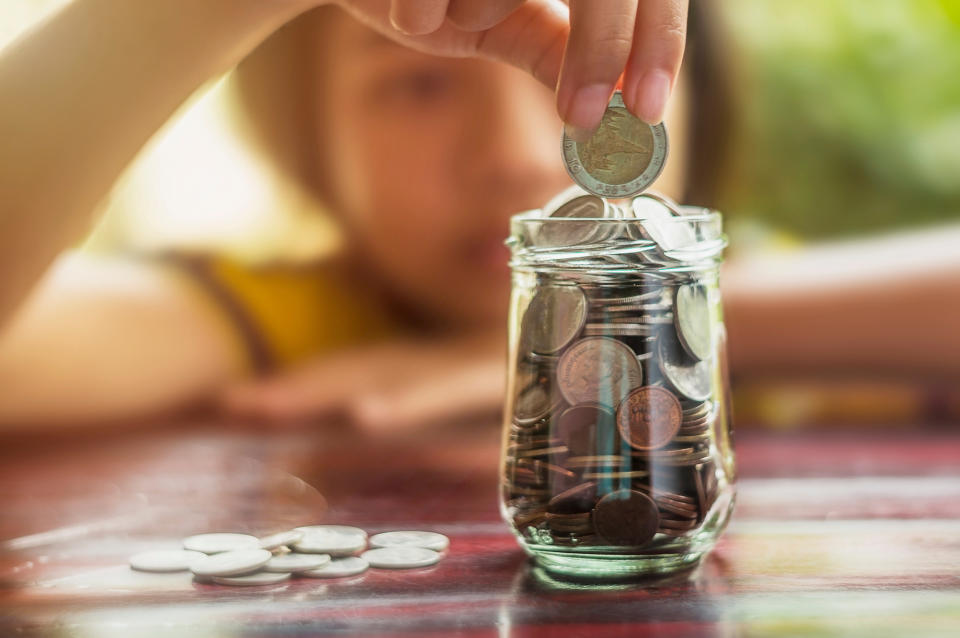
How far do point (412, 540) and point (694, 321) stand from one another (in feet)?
0.87

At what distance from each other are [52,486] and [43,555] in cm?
28

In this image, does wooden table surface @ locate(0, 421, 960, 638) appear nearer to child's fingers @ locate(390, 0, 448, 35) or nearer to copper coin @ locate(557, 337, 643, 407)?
copper coin @ locate(557, 337, 643, 407)

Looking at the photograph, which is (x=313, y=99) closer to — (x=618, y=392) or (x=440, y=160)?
(x=440, y=160)

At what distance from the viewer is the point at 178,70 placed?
91cm

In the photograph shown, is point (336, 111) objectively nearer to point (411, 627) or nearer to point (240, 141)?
point (240, 141)

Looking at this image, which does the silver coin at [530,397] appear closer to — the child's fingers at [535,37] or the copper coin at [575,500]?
the copper coin at [575,500]

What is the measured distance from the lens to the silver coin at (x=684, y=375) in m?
0.62

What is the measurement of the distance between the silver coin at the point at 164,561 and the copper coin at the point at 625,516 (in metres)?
0.29

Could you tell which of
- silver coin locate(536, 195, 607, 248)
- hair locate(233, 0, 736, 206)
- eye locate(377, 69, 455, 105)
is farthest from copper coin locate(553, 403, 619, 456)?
hair locate(233, 0, 736, 206)

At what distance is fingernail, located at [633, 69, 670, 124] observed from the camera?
65cm

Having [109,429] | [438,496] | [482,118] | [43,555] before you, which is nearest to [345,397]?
[109,429]

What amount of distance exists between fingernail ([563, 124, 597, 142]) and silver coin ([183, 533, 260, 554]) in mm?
366

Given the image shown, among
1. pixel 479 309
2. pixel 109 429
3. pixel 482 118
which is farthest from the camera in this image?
pixel 479 309

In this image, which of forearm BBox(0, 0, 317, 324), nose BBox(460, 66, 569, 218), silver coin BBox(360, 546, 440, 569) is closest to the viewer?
silver coin BBox(360, 546, 440, 569)
